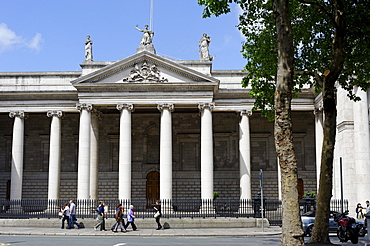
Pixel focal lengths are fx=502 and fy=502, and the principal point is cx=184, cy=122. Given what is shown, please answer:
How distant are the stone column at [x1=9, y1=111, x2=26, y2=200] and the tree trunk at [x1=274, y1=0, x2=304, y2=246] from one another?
2886cm

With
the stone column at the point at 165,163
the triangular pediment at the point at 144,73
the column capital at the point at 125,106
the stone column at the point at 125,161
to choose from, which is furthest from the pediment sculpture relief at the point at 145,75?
the stone column at the point at 165,163

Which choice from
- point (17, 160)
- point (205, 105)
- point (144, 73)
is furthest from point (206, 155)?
point (17, 160)

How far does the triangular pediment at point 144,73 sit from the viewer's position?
37031 millimetres

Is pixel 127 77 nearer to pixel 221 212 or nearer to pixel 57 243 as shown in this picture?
pixel 221 212

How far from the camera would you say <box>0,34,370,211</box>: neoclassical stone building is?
120 feet

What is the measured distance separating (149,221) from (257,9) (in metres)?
14.4

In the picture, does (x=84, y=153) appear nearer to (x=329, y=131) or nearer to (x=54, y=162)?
(x=54, y=162)

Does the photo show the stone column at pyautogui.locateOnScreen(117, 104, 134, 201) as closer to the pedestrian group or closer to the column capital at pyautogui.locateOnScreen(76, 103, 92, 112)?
the column capital at pyautogui.locateOnScreen(76, 103, 92, 112)

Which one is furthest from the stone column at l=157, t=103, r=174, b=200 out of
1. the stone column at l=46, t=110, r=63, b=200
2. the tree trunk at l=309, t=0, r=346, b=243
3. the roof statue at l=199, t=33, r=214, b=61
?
the tree trunk at l=309, t=0, r=346, b=243

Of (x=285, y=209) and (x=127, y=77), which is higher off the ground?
(x=127, y=77)

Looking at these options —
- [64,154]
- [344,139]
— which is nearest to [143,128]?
[64,154]

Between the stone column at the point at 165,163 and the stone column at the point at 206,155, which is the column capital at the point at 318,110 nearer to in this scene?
the stone column at the point at 206,155

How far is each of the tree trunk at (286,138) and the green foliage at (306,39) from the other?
336 cm

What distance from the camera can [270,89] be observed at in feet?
72.4
